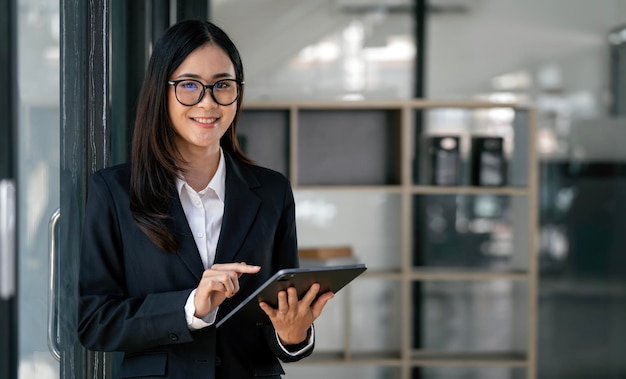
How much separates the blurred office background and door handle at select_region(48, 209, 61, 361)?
8.86ft

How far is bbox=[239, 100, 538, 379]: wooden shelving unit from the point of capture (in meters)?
4.35

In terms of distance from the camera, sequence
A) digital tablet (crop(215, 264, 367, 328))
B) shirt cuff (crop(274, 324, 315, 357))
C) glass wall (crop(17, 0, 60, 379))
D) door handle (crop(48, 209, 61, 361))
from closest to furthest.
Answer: digital tablet (crop(215, 264, 367, 328)) < shirt cuff (crop(274, 324, 315, 357)) < glass wall (crop(17, 0, 60, 379)) < door handle (crop(48, 209, 61, 361))

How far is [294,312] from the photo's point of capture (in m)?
1.59

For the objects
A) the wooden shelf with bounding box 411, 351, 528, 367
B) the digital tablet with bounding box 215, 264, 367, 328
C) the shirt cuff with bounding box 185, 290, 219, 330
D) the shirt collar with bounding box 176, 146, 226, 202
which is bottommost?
the wooden shelf with bounding box 411, 351, 528, 367

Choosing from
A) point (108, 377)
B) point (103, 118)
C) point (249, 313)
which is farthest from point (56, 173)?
point (249, 313)

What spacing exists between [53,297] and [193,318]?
2.15 feet

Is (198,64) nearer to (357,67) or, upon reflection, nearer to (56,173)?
(56,173)

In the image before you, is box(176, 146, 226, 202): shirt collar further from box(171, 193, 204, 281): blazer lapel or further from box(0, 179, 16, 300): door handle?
box(0, 179, 16, 300): door handle

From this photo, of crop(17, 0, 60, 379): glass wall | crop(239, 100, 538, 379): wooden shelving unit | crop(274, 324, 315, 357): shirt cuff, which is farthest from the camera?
crop(239, 100, 538, 379): wooden shelving unit

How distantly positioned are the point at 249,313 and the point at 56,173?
2.50 feet

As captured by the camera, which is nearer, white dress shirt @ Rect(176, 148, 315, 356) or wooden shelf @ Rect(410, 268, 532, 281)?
white dress shirt @ Rect(176, 148, 315, 356)

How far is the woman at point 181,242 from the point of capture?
1.58m

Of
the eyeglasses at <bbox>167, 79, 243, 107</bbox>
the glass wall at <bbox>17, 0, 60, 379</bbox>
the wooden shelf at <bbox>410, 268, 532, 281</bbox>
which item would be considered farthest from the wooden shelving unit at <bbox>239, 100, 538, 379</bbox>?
the eyeglasses at <bbox>167, 79, 243, 107</bbox>

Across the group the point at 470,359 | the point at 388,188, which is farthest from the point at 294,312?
the point at 470,359
